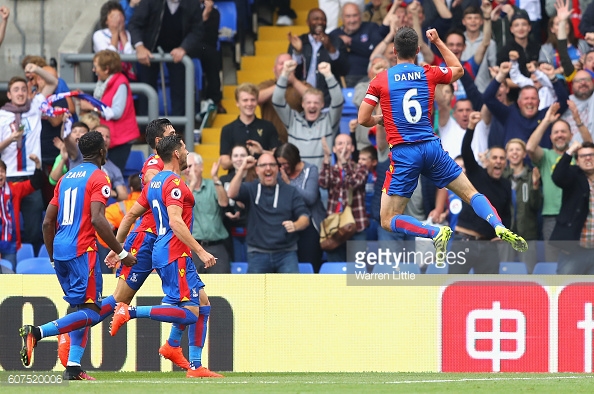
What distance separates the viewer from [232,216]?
13461 mm

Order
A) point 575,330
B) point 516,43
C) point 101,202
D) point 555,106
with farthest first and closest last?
point 516,43 < point 555,106 < point 575,330 < point 101,202

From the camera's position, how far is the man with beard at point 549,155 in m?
13.4

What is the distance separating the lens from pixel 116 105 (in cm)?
1447

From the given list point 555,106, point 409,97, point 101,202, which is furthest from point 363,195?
point 101,202

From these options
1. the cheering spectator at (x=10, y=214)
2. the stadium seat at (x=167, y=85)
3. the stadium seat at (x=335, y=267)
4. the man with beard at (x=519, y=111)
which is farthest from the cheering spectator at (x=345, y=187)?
the cheering spectator at (x=10, y=214)

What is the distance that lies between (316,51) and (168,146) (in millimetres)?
5881

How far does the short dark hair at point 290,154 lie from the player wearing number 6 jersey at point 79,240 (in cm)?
374

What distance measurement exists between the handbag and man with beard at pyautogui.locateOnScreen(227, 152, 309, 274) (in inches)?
10.2

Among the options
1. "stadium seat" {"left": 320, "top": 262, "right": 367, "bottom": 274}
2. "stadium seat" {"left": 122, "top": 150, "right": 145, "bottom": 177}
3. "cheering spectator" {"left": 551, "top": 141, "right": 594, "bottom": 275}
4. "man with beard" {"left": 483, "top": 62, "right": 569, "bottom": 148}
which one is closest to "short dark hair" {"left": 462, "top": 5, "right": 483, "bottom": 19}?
"man with beard" {"left": 483, "top": 62, "right": 569, "bottom": 148}

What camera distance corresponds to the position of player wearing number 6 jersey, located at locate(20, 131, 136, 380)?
33.0 feet

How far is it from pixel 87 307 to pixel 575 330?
17.4 ft

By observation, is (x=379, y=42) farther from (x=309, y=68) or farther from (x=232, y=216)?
(x=232, y=216)

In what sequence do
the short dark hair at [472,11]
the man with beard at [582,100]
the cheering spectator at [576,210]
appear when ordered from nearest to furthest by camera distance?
the cheering spectator at [576,210], the man with beard at [582,100], the short dark hair at [472,11]

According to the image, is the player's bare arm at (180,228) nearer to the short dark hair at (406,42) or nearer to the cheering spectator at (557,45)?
the short dark hair at (406,42)
